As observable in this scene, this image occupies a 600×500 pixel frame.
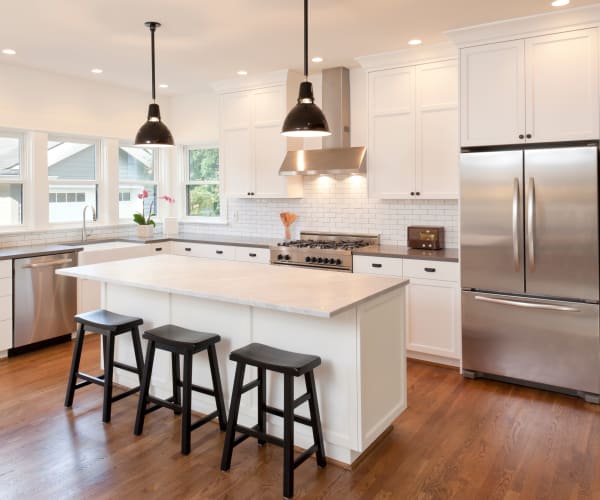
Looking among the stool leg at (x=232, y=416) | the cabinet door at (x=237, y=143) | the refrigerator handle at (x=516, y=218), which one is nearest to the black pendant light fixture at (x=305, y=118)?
the stool leg at (x=232, y=416)

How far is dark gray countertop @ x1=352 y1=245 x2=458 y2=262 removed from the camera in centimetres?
417

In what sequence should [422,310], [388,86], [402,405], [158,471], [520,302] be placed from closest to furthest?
[158,471], [402,405], [520,302], [422,310], [388,86]

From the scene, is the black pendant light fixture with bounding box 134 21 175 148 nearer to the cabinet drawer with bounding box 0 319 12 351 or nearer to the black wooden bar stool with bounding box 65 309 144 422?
the black wooden bar stool with bounding box 65 309 144 422

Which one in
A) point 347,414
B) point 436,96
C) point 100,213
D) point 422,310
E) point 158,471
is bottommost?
point 158,471

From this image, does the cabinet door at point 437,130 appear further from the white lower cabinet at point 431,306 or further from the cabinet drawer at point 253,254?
the cabinet drawer at point 253,254

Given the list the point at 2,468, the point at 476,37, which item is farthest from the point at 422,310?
the point at 2,468

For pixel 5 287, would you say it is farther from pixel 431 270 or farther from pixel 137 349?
pixel 431 270

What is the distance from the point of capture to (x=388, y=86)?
4668 millimetres

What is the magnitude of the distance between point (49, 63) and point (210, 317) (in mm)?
3462

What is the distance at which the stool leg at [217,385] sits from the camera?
2918 millimetres

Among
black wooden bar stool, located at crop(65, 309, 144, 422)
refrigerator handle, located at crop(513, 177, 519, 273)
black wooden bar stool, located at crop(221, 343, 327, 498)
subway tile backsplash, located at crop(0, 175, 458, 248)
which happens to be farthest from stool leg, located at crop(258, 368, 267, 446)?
subway tile backsplash, located at crop(0, 175, 458, 248)

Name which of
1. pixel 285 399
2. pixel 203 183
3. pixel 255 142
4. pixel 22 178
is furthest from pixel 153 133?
pixel 203 183

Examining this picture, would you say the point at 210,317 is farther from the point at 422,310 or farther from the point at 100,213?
the point at 100,213

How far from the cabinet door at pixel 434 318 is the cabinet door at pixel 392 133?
93cm
